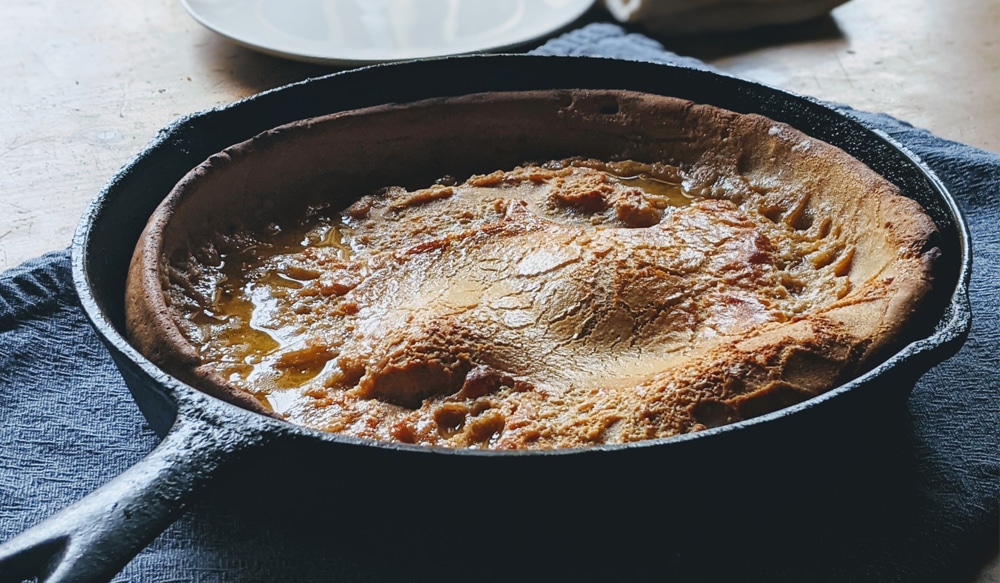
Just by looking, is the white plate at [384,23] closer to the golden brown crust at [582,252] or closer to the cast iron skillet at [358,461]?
the golden brown crust at [582,252]

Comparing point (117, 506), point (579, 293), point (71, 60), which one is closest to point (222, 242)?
point (579, 293)

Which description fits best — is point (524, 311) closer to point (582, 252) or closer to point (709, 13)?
point (582, 252)

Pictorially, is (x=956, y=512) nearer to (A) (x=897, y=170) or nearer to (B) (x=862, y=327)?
(B) (x=862, y=327)

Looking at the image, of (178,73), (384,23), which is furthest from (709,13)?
(178,73)

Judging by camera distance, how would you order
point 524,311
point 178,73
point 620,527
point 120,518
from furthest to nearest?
point 178,73 < point 524,311 < point 620,527 < point 120,518

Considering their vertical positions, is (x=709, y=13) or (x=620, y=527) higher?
(x=709, y=13)

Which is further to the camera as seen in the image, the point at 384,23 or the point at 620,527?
the point at 384,23

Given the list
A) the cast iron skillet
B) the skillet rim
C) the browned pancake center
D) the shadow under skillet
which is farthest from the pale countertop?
the shadow under skillet
